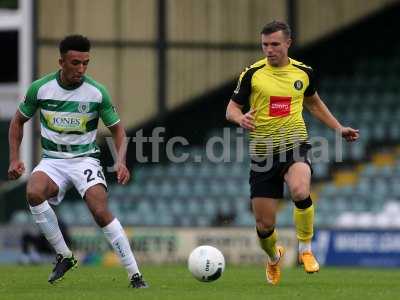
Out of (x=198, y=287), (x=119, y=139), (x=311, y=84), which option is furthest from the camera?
(x=311, y=84)

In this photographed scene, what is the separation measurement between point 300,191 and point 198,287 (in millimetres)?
1345

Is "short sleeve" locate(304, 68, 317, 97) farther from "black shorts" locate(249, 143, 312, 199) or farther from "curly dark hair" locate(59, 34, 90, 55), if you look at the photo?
"curly dark hair" locate(59, 34, 90, 55)

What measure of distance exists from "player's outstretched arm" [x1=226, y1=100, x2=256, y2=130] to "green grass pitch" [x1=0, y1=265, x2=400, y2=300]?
4.84ft

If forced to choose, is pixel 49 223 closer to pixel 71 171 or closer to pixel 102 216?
pixel 71 171

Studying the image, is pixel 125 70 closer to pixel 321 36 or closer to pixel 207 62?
pixel 207 62

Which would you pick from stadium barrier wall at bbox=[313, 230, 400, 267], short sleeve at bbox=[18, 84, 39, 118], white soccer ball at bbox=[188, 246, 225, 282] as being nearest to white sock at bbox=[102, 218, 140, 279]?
white soccer ball at bbox=[188, 246, 225, 282]

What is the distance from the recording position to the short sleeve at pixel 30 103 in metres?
10.4

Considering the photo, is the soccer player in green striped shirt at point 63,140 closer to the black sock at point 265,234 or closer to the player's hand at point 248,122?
the player's hand at point 248,122

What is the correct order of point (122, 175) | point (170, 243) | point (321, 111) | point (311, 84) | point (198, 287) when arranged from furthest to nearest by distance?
point (170, 243), point (321, 111), point (311, 84), point (198, 287), point (122, 175)

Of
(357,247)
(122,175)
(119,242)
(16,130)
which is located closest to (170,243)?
(357,247)

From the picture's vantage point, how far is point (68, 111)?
407 inches

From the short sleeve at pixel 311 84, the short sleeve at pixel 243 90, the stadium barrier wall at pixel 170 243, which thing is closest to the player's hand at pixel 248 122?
the short sleeve at pixel 243 90

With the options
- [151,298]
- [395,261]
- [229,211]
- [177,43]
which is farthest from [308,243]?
[177,43]

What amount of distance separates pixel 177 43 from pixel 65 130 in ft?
41.8
